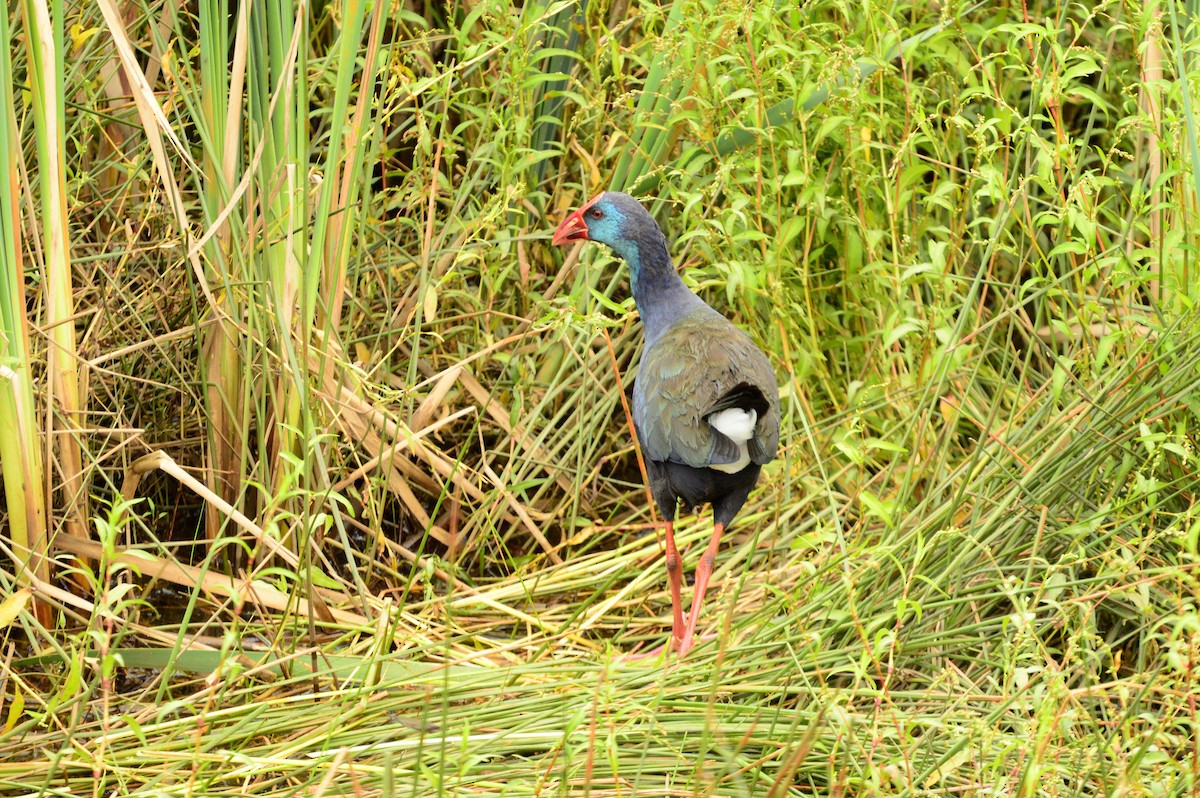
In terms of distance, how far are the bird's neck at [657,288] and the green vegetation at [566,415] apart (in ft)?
0.36

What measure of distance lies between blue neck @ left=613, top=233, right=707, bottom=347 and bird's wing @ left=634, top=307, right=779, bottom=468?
0.25 ft

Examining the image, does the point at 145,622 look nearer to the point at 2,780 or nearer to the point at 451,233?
the point at 2,780

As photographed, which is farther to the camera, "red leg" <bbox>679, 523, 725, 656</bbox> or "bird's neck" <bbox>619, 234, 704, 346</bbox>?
"bird's neck" <bbox>619, 234, 704, 346</bbox>

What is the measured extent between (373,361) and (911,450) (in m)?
1.17

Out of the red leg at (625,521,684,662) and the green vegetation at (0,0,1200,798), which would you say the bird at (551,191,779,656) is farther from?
the green vegetation at (0,0,1200,798)

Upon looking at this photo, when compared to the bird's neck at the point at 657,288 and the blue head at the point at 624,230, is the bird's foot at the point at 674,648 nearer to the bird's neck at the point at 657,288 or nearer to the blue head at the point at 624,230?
the bird's neck at the point at 657,288

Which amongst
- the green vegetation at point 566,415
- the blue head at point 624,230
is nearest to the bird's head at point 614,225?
the blue head at point 624,230

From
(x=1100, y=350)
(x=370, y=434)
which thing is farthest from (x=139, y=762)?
(x=1100, y=350)

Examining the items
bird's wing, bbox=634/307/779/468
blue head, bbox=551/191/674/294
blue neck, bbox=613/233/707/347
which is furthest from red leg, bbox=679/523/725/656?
blue head, bbox=551/191/674/294

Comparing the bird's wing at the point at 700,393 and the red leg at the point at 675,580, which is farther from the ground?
the bird's wing at the point at 700,393

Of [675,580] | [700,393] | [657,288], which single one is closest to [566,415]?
[657,288]

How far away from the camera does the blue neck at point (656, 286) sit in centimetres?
280

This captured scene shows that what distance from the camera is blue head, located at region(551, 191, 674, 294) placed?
2785mm

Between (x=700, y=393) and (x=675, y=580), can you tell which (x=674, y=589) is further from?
(x=700, y=393)
